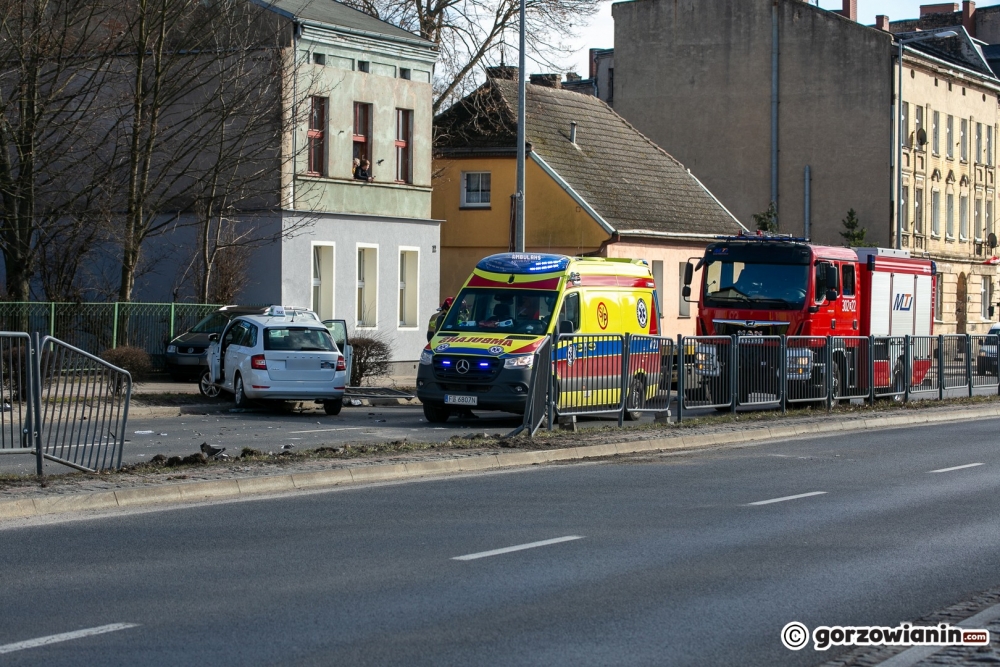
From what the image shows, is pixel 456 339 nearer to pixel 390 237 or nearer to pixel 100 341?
pixel 100 341

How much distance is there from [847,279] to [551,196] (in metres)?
17.6

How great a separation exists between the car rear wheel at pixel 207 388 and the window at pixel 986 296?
4978 centimetres

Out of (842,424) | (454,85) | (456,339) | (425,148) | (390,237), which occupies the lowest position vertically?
Answer: (842,424)

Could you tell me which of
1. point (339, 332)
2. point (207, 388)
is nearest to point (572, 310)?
point (207, 388)

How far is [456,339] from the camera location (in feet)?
72.2

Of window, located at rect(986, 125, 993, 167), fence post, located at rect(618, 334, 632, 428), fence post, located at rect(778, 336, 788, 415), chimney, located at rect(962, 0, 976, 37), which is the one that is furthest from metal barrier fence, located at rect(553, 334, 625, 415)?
chimney, located at rect(962, 0, 976, 37)

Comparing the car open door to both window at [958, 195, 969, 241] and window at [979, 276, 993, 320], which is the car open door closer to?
window at [958, 195, 969, 241]

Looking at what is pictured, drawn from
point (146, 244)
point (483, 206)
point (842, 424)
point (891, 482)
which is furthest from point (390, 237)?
point (891, 482)

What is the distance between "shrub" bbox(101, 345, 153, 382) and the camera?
2556 centimetres

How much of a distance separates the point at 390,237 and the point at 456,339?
50.6 ft

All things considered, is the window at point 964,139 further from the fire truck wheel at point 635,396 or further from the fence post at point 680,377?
the fire truck wheel at point 635,396

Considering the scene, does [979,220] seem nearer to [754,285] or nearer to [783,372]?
[754,285]

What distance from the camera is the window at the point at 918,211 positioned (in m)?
60.5

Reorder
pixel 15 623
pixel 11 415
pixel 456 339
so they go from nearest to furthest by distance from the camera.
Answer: pixel 15 623 → pixel 11 415 → pixel 456 339
